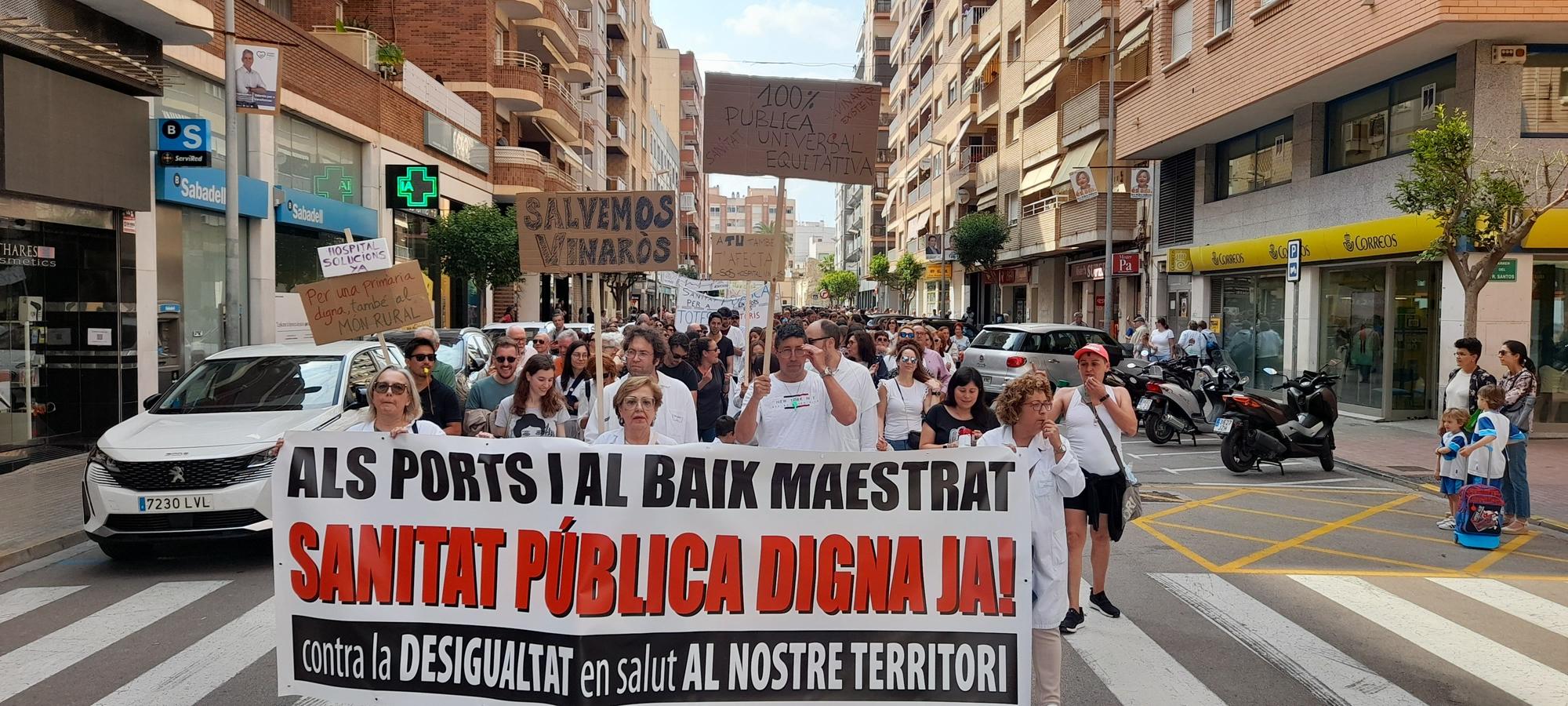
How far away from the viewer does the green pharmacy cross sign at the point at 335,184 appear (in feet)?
71.6

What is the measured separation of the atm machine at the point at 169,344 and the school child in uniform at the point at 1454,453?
15.9 metres

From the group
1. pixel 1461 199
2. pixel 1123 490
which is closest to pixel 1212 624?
pixel 1123 490

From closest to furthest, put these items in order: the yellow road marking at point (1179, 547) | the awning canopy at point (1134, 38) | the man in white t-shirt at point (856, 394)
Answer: the man in white t-shirt at point (856, 394) → the yellow road marking at point (1179, 547) → the awning canopy at point (1134, 38)

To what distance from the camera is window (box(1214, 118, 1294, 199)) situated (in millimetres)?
21750

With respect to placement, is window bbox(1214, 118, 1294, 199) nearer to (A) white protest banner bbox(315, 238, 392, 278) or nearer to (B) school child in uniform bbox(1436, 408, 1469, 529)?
(B) school child in uniform bbox(1436, 408, 1469, 529)

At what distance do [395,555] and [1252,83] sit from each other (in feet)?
64.2

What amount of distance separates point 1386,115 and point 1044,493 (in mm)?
16310

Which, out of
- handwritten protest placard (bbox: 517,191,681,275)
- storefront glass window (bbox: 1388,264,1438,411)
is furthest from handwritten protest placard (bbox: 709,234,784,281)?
storefront glass window (bbox: 1388,264,1438,411)

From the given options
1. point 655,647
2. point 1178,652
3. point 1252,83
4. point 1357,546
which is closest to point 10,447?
point 655,647

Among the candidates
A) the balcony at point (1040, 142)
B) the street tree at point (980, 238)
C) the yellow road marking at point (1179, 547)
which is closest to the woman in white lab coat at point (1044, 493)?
the yellow road marking at point (1179, 547)

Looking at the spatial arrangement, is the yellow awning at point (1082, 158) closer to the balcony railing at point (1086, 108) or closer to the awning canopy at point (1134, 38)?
the balcony railing at point (1086, 108)

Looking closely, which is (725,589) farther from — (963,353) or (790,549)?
(963,353)

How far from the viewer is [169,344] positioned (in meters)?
Result: 16.3

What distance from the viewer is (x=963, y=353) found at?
20.7m
